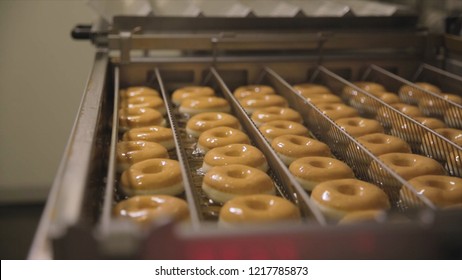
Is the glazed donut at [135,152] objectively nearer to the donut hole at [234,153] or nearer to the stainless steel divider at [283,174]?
the donut hole at [234,153]

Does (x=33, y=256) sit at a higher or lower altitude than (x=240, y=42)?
lower

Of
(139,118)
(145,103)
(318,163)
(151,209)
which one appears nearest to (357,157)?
(318,163)

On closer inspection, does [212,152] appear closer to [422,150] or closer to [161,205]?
[161,205]

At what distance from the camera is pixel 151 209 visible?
4.25ft

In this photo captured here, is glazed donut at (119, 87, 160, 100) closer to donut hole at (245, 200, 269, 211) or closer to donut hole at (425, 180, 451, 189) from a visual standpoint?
donut hole at (245, 200, 269, 211)

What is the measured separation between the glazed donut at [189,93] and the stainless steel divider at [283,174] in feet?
0.53

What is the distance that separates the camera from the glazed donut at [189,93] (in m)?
2.36

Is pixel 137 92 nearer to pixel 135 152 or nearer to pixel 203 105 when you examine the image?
pixel 203 105

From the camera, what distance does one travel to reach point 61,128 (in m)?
4.16

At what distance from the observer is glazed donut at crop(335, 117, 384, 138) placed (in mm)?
1930

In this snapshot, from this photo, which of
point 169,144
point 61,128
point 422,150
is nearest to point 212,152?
point 169,144

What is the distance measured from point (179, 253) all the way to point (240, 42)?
1.75m

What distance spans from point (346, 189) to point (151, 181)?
0.54 meters
